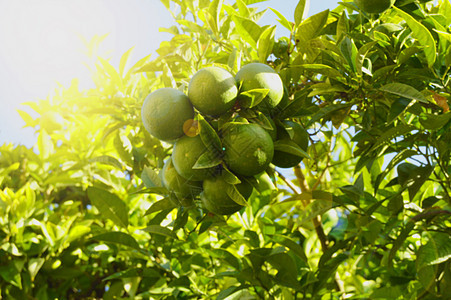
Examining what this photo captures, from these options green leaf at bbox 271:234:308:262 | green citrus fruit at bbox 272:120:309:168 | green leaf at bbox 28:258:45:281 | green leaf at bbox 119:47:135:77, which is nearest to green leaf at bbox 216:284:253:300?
green leaf at bbox 271:234:308:262

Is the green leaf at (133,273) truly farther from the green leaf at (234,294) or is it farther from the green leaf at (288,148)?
the green leaf at (288,148)

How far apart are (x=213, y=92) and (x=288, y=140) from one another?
25 cm

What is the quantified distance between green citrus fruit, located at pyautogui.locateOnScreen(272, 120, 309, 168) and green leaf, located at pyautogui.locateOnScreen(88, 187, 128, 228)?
2.11 ft

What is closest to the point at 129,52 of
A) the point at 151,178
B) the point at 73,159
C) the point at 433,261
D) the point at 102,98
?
the point at 102,98

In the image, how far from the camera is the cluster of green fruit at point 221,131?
0.86 metres

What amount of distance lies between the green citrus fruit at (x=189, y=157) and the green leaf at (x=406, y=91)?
1.59ft

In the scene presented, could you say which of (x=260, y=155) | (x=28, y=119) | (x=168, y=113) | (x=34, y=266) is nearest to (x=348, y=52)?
(x=260, y=155)

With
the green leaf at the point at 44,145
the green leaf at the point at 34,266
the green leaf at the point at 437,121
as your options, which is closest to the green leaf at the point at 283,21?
the green leaf at the point at 437,121

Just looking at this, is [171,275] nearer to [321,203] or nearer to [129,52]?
[321,203]

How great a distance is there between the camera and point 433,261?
107 centimetres

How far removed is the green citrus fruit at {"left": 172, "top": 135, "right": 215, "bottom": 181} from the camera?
2.88 ft

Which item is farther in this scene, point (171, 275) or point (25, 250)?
point (25, 250)

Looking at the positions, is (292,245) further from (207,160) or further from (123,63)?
(123,63)

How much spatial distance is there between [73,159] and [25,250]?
534mm
